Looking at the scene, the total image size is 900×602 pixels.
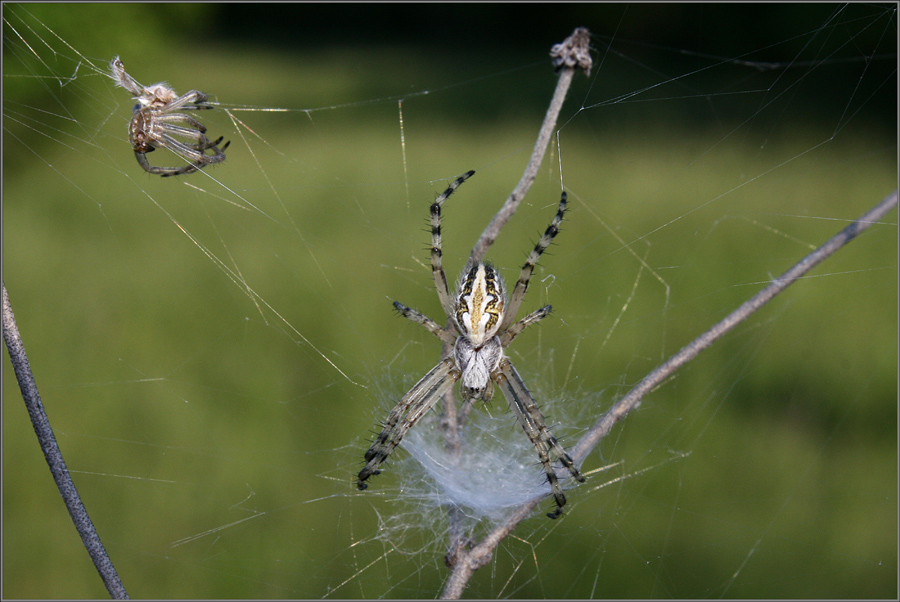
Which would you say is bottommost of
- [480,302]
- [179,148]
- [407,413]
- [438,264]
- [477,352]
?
[407,413]

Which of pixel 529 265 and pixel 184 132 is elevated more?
pixel 184 132

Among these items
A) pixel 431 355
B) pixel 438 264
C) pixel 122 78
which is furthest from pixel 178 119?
pixel 431 355

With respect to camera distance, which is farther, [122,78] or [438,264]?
[438,264]

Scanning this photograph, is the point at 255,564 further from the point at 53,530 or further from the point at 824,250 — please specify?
the point at 824,250

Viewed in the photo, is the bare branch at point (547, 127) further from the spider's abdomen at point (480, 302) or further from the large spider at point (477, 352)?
the spider's abdomen at point (480, 302)

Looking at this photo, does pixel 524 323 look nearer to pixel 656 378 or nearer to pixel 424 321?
pixel 424 321

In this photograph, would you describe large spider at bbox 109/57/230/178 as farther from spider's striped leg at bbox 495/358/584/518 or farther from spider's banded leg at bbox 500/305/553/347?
spider's striped leg at bbox 495/358/584/518

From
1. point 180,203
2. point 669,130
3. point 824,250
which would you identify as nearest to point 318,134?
point 180,203
